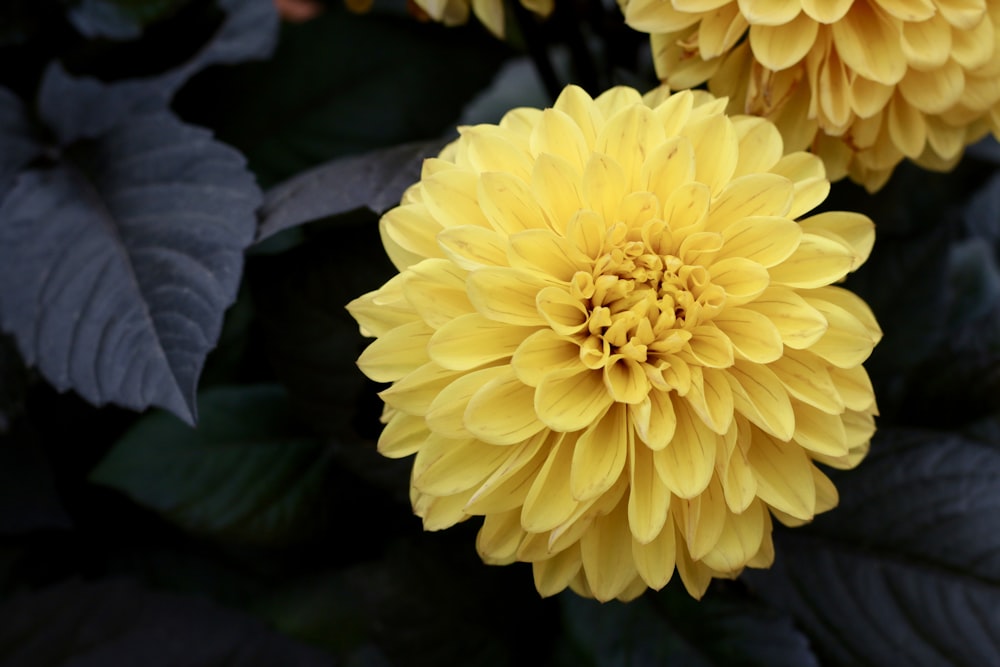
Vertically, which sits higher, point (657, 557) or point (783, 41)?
point (783, 41)

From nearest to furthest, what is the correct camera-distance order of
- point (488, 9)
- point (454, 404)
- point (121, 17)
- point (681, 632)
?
1. point (454, 404)
2. point (488, 9)
3. point (681, 632)
4. point (121, 17)

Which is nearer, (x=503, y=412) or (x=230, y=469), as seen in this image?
(x=503, y=412)

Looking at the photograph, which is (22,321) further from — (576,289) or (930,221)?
(930,221)

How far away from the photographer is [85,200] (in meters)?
0.66

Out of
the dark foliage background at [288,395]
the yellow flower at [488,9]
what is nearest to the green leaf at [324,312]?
the dark foliage background at [288,395]

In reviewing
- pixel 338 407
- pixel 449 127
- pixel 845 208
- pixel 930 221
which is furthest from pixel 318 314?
pixel 930 221

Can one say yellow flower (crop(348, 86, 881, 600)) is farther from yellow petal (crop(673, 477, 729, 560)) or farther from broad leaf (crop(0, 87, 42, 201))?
broad leaf (crop(0, 87, 42, 201))

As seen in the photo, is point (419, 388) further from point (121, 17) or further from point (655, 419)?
point (121, 17)

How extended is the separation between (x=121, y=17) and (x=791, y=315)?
66cm

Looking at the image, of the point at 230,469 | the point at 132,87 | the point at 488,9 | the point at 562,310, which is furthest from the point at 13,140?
the point at 562,310

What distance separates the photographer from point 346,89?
0.88 m

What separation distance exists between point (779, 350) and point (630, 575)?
0.45 feet

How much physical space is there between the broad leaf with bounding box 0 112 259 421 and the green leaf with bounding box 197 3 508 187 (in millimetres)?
174

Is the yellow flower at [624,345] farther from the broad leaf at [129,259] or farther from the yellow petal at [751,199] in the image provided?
the broad leaf at [129,259]
